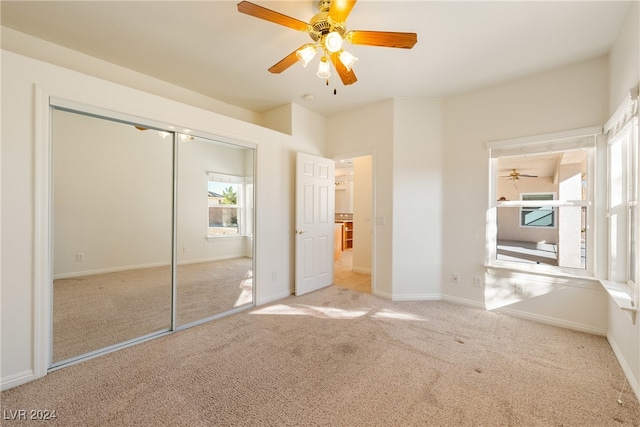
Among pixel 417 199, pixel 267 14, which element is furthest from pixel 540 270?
pixel 267 14

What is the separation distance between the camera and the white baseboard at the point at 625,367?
174 centimetres

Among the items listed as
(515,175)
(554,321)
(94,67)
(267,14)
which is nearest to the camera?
(267,14)

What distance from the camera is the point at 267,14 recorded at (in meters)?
1.62

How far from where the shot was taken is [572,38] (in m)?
2.30

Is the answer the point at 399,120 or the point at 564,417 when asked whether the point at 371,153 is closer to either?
the point at 399,120

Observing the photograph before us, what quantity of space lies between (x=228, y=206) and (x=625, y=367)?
4.18 meters

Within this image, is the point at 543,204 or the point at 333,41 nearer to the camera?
the point at 333,41

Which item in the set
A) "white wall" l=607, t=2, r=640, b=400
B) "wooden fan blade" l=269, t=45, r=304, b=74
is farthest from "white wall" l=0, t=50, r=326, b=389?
"white wall" l=607, t=2, r=640, b=400

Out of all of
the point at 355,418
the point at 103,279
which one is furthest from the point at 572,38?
the point at 103,279

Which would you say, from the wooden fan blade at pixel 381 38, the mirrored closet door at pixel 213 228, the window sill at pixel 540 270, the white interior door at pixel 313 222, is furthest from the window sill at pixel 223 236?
the window sill at pixel 540 270

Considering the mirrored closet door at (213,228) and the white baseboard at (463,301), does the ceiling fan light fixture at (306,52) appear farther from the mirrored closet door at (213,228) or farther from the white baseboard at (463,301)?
the white baseboard at (463,301)

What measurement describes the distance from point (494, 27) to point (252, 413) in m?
3.48

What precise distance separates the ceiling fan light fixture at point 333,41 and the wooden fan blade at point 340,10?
79 millimetres

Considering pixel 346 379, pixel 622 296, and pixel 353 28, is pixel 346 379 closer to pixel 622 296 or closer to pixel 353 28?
pixel 622 296
